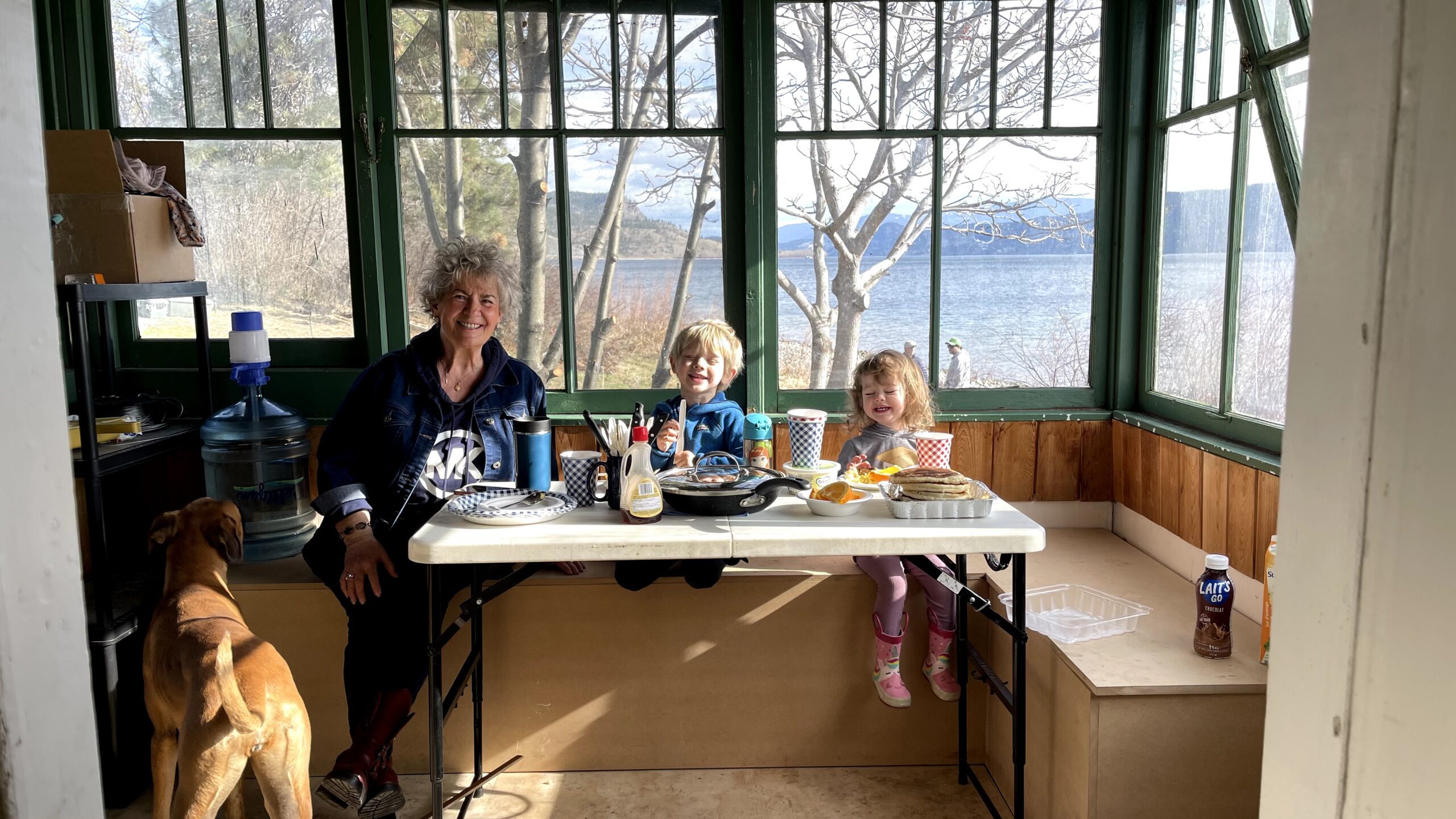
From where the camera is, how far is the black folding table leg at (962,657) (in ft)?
9.08

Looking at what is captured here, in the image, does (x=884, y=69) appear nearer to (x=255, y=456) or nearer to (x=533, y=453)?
(x=533, y=453)

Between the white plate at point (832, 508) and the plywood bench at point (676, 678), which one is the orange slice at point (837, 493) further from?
the plywood bench at point (676, 678)

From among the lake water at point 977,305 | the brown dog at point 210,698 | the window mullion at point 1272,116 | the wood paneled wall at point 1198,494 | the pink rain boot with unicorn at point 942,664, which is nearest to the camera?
the brown dog at point 210,698

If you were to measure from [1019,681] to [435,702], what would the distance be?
4.59ft

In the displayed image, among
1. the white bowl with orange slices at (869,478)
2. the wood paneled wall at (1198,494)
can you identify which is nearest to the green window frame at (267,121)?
the white bowl with orange slices at (869,478)

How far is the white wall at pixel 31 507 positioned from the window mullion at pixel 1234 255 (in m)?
2.77

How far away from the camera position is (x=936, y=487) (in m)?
2.35

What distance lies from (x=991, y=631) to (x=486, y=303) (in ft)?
5.62

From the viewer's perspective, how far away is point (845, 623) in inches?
113

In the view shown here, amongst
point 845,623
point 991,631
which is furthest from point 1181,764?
point 845,623

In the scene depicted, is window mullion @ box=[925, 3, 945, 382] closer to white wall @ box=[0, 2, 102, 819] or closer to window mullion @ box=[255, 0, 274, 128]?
window mullion @ box=[255, 0, 274, 128]

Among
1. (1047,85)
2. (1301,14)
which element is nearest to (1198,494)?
(1301,14)

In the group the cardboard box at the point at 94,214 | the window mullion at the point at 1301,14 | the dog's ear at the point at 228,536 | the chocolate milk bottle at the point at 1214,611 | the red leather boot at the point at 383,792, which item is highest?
the window mullion at the point at 1301,14

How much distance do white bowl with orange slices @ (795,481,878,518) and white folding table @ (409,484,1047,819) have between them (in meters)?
0.02
